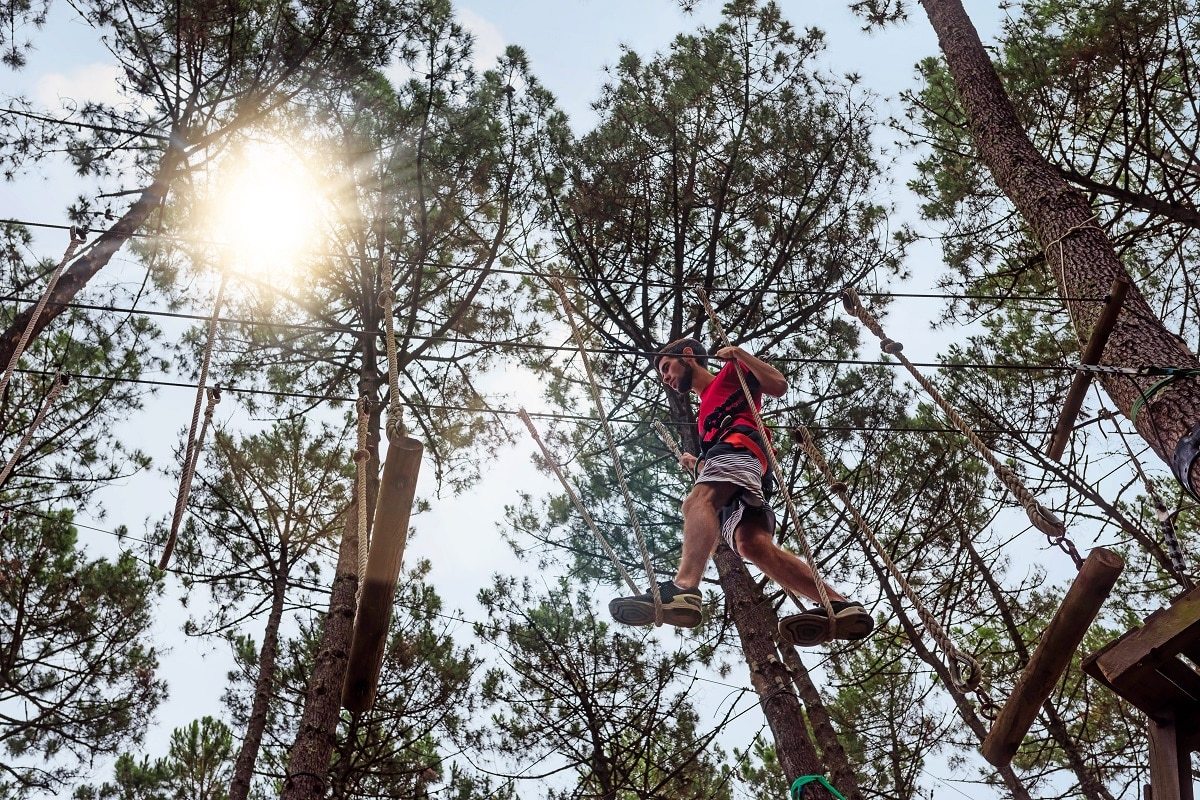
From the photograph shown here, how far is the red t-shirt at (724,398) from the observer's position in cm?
409

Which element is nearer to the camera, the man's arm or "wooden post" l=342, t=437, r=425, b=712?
"wooden post" l=342, t=437, r=425, b=712

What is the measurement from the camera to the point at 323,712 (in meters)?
4.93

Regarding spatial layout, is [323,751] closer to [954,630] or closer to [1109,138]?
[954,630]

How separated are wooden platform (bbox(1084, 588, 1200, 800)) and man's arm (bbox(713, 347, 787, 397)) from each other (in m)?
1.66

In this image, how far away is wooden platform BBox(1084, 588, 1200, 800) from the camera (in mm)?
2643

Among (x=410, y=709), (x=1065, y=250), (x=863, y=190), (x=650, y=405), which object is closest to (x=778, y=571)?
(x=1065, y=250)

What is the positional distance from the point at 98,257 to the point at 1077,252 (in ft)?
17.9

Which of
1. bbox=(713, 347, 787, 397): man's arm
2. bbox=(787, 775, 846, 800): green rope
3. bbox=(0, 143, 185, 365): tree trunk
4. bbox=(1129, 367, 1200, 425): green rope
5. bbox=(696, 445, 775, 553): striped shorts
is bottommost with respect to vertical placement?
bbox=(787, 775, 846, 800): green rope

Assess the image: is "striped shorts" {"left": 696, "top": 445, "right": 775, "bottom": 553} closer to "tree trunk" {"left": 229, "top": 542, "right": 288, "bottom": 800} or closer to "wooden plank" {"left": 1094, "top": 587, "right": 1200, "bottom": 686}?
"wooden plank" {"left": 1094, "top": 587, "right": 1200, "bottom": 686}

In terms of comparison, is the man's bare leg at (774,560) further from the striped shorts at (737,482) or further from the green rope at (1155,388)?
the green rope at (1155,388)

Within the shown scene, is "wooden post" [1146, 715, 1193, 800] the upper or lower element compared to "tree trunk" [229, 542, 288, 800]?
lower

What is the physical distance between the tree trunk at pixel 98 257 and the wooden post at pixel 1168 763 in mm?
4879

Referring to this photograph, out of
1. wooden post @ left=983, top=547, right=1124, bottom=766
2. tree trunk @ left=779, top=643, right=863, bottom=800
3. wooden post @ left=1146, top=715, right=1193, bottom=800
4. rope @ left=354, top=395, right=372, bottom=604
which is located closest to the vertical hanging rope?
rope @ left=354, top=395, right=372, bottom=604

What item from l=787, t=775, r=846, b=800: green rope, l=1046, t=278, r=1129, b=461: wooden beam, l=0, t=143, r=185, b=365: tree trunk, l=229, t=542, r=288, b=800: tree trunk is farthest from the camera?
l=229, t=542, r=288, b=800: tree trunk
